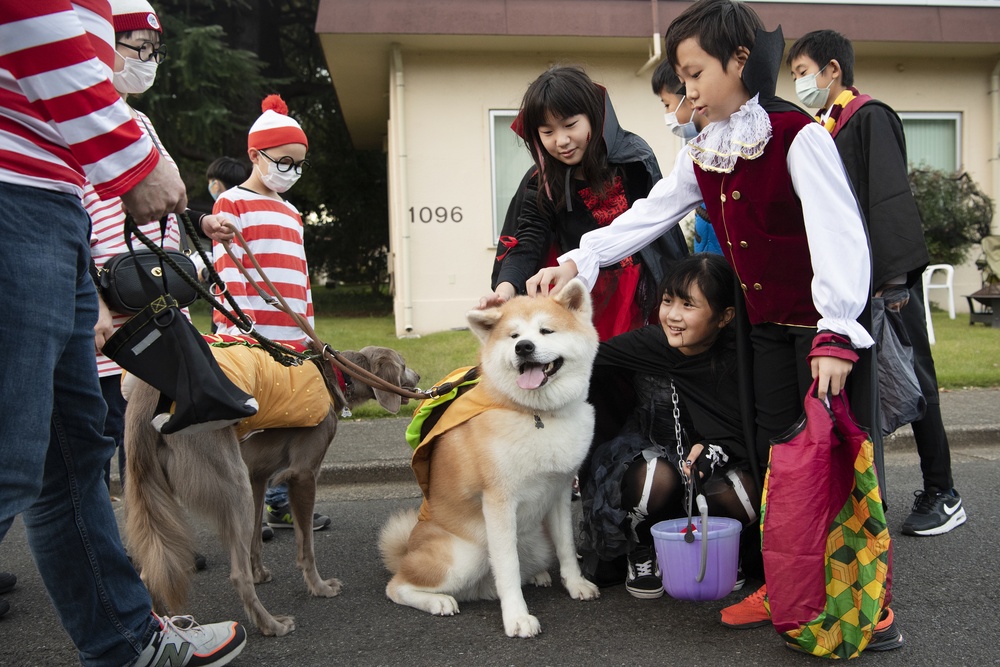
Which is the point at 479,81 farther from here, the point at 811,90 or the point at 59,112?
the point at 59,112

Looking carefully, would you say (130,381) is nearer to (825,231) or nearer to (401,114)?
(825,231)

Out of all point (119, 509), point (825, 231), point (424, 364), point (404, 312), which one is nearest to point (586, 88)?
point (825, 231)

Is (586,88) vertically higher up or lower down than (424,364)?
higher up

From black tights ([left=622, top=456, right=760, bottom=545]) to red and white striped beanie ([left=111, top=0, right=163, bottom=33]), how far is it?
2638 mm

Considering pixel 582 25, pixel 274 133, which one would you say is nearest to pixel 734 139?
pixel 274 133

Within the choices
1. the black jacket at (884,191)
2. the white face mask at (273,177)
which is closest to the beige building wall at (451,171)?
the white face mask at (273,177)

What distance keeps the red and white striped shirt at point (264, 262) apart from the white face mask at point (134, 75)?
877mm

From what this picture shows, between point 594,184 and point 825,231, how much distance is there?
4.80 feet

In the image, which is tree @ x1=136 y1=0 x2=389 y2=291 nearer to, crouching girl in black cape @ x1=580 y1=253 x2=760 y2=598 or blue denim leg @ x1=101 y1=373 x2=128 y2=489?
blue denim leg @ x1=101 y1=373 x2=128 y2=489

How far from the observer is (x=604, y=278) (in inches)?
152

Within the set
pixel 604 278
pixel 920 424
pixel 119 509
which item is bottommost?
pixel 119 509

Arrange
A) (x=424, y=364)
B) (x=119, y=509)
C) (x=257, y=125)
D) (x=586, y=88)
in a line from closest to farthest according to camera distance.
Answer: (x=586, y=88), (x=257, y=125), (x=119, y=509), (x=424, y=364)

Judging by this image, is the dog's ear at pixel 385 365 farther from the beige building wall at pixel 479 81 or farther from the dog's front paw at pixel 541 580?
the beige building wall at pixel 479 81

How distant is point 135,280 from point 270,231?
147 cm
